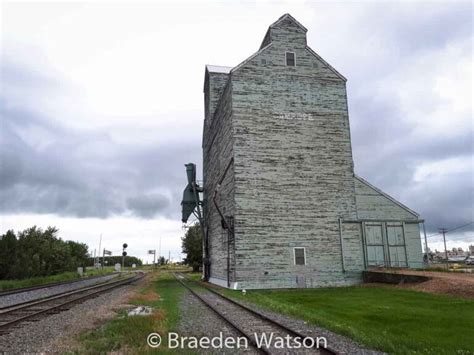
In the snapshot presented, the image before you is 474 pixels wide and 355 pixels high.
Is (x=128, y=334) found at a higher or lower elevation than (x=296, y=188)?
lower

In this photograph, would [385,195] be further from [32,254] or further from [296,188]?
[32,254]

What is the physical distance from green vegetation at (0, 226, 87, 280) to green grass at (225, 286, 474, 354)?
3773cm

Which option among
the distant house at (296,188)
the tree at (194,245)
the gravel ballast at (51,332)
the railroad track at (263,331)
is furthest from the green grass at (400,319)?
the tree at (194,245)

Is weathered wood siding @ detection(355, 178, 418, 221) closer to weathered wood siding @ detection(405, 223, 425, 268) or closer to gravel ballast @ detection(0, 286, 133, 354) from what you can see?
weathered wood siding @ detection(405, 223, 425, 268)

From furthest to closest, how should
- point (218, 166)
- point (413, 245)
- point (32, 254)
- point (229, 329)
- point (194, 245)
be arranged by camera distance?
point (194, 245)
point (32, 254)
point (218, 166)
point (413, 245)
point (229, 329)

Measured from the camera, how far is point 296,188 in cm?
2736

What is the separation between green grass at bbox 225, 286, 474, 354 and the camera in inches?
355

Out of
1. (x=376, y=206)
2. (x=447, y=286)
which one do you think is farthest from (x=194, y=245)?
(x=447, y=286)

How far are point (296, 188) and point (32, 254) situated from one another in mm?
36133

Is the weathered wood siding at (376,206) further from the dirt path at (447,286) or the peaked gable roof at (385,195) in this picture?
the dirt path at (447,286)

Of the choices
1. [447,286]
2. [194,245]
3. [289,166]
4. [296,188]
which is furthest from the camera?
[194,245]

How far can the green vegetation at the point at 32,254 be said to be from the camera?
4522cm

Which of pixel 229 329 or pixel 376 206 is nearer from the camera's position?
pixel 229 329

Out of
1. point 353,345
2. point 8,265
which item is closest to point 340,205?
point 353,345
